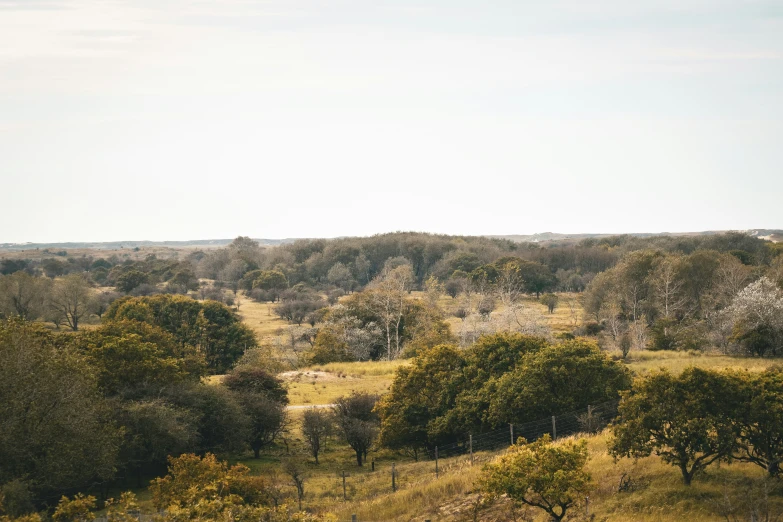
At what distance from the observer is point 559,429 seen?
31.0 meters

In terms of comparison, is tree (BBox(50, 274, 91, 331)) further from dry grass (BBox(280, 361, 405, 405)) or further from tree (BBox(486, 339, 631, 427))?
tree (BBox(486, 339, 631, 427))

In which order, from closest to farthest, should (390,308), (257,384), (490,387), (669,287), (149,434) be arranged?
(149,434)
(490,387)
(257,384)
(390,308)
(669,287)

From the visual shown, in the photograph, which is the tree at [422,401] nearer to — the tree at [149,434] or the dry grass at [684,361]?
the tree at [149,434]

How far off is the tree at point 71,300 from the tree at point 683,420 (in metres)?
76.4

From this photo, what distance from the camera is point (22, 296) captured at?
81.4m

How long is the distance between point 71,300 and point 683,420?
7981cm

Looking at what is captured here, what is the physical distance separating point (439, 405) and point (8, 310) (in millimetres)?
64704

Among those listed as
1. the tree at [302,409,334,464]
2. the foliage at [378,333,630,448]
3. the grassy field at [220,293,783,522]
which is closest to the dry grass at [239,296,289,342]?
the tree at [302,409,334,464]

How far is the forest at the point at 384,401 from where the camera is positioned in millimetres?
19938

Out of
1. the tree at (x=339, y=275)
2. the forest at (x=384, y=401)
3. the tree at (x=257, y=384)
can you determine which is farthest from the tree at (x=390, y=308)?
the tree at (x=339, y=275)

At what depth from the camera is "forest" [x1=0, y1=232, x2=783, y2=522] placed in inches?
785

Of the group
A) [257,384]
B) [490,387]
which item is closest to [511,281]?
[257,384]

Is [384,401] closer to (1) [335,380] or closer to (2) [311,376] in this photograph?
(1) [335,380]

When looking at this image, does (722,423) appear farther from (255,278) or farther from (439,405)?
(255,278)
